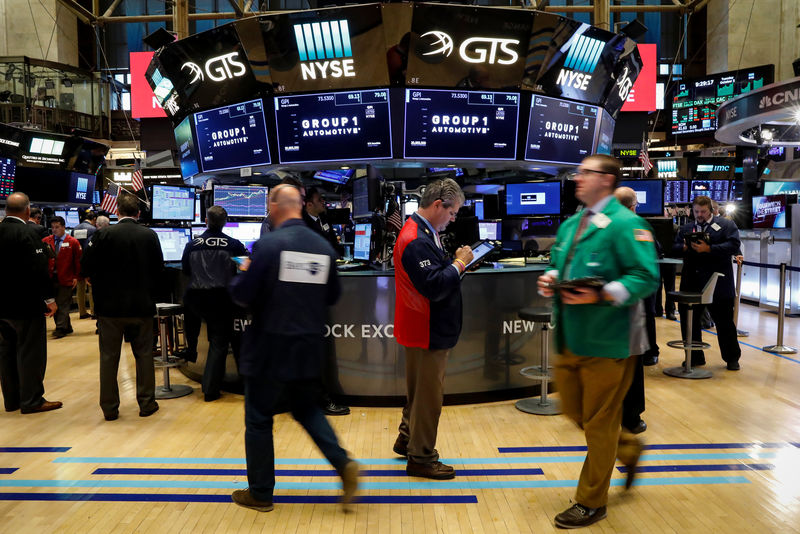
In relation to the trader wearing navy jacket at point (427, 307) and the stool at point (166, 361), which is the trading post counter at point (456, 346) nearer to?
the trader wearing navy jacket at point (427, 307)

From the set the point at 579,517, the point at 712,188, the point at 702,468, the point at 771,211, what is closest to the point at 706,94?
the point at 712,188

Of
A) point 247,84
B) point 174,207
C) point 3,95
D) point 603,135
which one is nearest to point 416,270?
point 247,84

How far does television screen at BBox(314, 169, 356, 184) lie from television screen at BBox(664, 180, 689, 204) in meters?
8.90

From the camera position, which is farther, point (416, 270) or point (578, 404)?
point (416, 270)

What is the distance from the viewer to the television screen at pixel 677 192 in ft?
45.7

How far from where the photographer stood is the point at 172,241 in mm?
6664

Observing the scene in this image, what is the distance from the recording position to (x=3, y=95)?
16.0 m

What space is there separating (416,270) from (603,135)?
16.5 feet

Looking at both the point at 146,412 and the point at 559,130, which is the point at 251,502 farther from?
the point at 559,130

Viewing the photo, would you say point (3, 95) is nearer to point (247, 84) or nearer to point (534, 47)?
point (247, 84)

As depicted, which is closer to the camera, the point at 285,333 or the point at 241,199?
the point at 285,333

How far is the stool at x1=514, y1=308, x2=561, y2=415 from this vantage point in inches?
177

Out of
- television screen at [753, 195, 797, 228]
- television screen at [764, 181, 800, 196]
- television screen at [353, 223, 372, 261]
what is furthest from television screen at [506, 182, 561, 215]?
television screen at [764, 181, 800, 196]

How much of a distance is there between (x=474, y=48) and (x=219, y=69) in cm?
266
